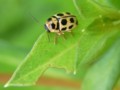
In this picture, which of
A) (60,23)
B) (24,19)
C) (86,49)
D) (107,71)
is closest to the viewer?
(86,49)

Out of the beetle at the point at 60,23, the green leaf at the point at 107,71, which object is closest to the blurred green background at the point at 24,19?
the beetle at the point at 60,23

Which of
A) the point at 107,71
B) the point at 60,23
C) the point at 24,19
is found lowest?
the point at 24,19

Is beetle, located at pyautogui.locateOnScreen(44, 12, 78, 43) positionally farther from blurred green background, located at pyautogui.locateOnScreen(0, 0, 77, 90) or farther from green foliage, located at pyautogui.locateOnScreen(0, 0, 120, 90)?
blurred green background, located at pyautogui.locateOnScreen(0, 0, 77, 90)

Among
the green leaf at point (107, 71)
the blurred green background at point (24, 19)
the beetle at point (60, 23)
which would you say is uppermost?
the beetle at point (60, 23)

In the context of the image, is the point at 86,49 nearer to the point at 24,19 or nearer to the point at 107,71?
the point at 107,71

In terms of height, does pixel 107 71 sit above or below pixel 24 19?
above

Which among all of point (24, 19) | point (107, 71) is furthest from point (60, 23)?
point (24, 19)

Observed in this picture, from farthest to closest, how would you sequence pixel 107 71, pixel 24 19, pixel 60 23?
pixel 24 19 → pixel 60 23 → pixel 107 71

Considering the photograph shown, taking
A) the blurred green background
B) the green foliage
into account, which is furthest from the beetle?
the blurred green background

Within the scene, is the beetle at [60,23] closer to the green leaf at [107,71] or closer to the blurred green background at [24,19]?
the green leaf at [107,71]
